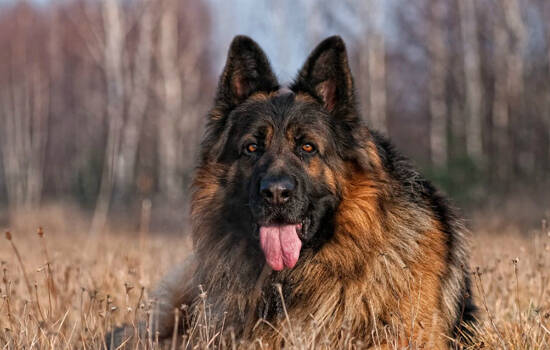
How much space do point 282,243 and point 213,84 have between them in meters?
30.4

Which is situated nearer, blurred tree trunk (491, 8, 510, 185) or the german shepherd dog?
the german shepherd dog

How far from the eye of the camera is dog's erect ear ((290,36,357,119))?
13.1 feet

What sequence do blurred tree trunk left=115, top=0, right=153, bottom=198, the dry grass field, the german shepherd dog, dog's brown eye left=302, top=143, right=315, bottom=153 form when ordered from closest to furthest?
the dry grass field → the german shepherd dog → dog's brown eye left=302, top=143, right=315, bottom=153 → blurred tree trunk left=115, top=0, right=153, bottom=198

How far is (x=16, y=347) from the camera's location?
3676 mm

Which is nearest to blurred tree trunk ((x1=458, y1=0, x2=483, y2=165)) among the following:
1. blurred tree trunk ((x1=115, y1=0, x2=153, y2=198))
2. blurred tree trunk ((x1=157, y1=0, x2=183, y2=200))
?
blurred tree trunk ((x1=157, y1=0, x2=183, y2=200))

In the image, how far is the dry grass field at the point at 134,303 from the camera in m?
3.54

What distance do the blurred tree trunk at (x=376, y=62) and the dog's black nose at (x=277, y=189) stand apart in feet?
62.0

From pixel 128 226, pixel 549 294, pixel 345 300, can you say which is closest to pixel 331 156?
pixel 345 300

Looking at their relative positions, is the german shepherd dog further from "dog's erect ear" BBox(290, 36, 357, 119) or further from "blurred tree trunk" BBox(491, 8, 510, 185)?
"blurred tree trunk" BBox(491, 8, 510, 185)

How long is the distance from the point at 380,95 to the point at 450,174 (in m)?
7.61

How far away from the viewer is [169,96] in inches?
958

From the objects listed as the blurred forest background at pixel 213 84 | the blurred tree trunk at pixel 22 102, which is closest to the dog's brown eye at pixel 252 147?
the blurred forest background at pixel 213 84

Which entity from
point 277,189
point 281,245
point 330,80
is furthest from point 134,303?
point 330,80

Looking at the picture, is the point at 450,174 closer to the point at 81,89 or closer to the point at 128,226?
the point at 128,226
